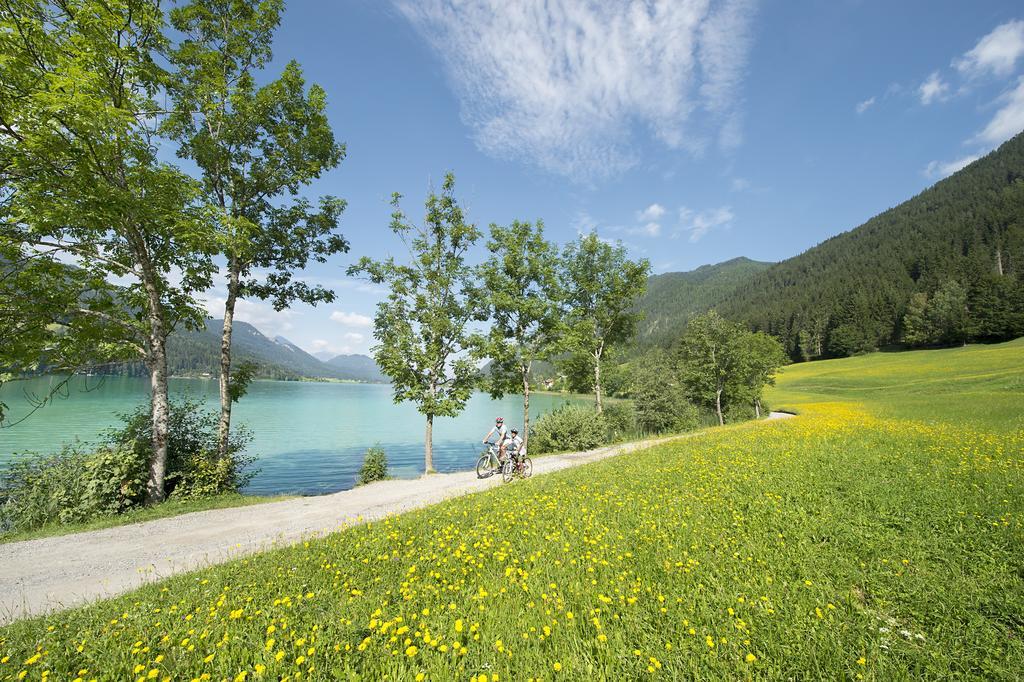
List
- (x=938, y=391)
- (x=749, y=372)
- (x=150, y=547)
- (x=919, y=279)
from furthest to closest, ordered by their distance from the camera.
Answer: (x=919, y=279) → (x=938, y=391) → (x=749, y=372) → (x=150, y=547)

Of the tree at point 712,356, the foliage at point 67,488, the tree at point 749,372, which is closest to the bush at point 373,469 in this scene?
the foliage at point 67,488

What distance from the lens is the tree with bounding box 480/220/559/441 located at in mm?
23141

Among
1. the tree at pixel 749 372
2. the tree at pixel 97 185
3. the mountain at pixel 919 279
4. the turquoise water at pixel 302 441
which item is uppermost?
the mountain at pixel 919 279

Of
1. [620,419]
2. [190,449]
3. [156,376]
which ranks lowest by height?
[620,419]

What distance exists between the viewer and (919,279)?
116 m

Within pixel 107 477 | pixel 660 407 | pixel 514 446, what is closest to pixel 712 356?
pixel 660 407

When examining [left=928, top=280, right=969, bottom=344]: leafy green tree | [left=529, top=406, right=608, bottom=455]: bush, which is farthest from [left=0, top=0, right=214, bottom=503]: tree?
[left=928, top=280, right=969, bottom=344]: leafy green tree

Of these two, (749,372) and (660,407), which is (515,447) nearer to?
(660,407)

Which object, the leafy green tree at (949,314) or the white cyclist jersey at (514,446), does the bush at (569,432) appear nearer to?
the white cyclist jersey at (514,446)

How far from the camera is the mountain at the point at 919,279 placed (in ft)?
280

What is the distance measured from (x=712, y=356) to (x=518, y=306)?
24.5 m

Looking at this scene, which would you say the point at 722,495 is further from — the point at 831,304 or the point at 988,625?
the point at 831,304

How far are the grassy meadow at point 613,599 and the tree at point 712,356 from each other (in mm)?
29186

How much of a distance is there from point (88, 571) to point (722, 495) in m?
13.1
